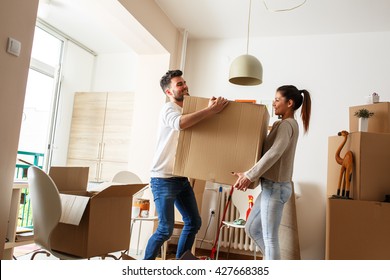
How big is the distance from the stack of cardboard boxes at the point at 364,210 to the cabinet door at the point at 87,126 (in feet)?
9.12

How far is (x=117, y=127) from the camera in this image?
13.0 feet

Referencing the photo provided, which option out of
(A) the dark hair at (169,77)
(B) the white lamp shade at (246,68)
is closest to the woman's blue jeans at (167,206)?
(A) the dark hair at (169,77)

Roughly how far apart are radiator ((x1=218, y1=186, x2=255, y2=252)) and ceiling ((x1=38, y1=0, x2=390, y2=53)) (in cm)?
174

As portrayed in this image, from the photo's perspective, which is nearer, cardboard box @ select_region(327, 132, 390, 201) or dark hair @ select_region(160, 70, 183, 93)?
dark hair @ select_region(160, 70, 183, 93)

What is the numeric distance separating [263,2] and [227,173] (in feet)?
6.36

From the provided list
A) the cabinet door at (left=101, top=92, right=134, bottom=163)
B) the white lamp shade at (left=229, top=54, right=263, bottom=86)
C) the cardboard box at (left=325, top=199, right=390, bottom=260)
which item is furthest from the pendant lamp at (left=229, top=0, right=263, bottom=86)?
the cabinet door at (left=101, top=92, right=134, bottom=163)

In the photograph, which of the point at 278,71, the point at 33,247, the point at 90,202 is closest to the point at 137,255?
the point at 33,247

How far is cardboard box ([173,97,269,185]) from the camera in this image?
5.42 feet

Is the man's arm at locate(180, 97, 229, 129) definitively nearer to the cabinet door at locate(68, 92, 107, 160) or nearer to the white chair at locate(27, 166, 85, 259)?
the white chair at locate(27, 166, 85, 259)

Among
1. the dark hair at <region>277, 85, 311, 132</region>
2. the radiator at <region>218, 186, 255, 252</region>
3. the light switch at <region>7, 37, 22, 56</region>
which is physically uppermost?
the light switch at <region>7, 37, 22, 56</region>

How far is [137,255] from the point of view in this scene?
3.10 m

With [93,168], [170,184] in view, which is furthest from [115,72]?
[170,184]

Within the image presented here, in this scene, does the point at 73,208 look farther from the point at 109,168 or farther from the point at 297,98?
the point at 109,168

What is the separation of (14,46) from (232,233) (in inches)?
103
